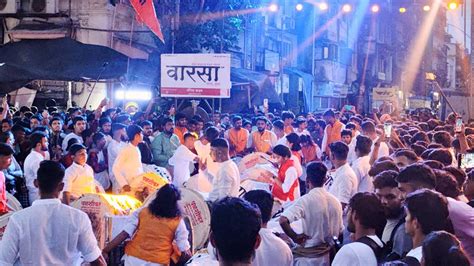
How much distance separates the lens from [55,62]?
14758 mm

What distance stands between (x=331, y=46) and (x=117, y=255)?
140 feet

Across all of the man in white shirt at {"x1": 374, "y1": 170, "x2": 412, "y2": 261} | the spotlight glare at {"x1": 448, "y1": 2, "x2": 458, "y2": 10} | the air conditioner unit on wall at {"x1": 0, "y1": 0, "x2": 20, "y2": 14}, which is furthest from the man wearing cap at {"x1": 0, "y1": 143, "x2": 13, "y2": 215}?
the air conditioner unit on wall at {"x1": 0, "y1": 0, "x2": 20, "y2": 14}

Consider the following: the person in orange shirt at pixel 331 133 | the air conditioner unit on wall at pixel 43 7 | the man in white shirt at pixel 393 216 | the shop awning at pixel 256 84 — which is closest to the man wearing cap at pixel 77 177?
the man in white shirt at pixel 393 216

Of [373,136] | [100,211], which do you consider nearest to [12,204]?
[100,211]

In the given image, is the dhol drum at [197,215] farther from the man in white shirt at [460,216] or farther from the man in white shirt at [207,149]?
the man in white shirt at [460,216]

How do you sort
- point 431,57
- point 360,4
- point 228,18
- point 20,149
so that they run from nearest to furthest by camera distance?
point 20,149 < point 228,18 < point 360,4 < point 431,57

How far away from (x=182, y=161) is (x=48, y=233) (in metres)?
6.99

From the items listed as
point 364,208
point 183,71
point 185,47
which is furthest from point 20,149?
point 185,47

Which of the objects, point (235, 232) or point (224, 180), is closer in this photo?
point (235, 232)

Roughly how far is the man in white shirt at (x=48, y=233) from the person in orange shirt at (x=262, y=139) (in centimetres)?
A: 1038

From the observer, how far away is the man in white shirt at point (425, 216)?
5.06 m

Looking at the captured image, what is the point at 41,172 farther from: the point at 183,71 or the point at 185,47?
the point at 185,47

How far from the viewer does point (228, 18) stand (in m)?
26.5

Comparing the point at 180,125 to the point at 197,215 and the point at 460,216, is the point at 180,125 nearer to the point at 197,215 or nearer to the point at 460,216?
the point at 197,215
